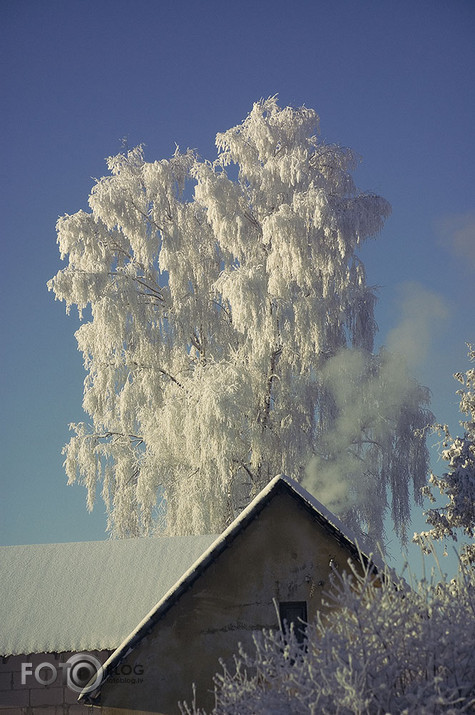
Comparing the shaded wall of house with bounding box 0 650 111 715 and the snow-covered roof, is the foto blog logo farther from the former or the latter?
the snow-covered roof

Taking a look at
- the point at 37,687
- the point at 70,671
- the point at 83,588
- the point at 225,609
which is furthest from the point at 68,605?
the point at 225,609

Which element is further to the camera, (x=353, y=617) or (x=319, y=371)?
(x=319, y=371)

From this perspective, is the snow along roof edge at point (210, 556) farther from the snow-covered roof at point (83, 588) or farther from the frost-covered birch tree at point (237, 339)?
the frost-covered birch tree at point (237, 339)

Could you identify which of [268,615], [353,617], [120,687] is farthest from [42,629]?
[353,617]

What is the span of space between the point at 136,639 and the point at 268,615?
1.96 metres

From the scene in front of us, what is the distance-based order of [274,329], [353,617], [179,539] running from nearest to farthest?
[353,617] < [179,539] < [274,329]

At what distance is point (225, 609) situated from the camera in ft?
44.3

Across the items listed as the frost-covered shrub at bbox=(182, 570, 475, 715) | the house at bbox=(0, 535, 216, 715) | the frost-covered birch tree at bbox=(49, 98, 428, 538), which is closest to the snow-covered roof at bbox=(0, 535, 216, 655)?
the house at bbox=(0, 535, 216, 715)

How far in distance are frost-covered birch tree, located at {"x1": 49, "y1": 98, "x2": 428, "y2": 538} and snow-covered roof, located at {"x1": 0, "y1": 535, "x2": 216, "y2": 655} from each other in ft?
13.8

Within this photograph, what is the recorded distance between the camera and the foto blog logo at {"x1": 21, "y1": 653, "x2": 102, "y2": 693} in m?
17.8

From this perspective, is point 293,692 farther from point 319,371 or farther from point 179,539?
point 319,371

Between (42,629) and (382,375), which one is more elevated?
(382,375)

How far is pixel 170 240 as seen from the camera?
29.3 metres

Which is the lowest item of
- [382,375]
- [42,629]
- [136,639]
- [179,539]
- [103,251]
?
[136,639]
